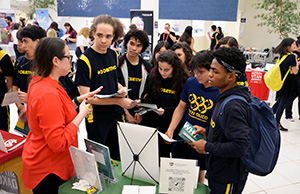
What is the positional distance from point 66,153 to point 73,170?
0.50ft

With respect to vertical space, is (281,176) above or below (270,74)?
below

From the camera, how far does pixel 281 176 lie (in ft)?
10.4

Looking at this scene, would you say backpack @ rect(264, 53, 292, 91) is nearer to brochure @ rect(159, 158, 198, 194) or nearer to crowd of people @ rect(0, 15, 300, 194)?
crowd of people @ rect(0, 15, 300, 194)

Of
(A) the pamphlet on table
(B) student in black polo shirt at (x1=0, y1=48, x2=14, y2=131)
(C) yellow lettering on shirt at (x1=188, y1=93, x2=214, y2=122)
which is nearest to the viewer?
(A) the pamphlet on table

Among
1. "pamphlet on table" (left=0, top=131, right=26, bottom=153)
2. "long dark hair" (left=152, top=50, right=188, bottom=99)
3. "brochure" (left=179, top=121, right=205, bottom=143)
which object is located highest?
"long dark hair" (left=152, top=50, right=188, bottom=99)

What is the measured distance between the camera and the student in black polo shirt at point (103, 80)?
2.11 metres

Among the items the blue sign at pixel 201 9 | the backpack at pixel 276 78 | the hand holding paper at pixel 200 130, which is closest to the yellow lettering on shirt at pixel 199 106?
the hand holding paper at pixel 200 130

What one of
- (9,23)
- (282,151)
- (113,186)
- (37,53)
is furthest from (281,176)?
(9,23)

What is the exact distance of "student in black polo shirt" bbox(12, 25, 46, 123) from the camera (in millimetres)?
2410

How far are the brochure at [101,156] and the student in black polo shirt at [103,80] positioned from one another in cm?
66

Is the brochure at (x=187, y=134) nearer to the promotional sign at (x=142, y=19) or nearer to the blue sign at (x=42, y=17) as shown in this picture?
the promotional sign at (x=142, y=19)

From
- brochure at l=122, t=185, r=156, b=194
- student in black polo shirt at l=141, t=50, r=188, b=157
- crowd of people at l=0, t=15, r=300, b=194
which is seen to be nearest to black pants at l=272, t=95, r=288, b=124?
crowd of people at l=0, t=15, r=300, b=194

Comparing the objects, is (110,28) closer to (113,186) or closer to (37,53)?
(37,53)

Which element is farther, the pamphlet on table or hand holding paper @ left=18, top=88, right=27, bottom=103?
hand holding paper @ left=18, top=88, right=27, bottom=103
